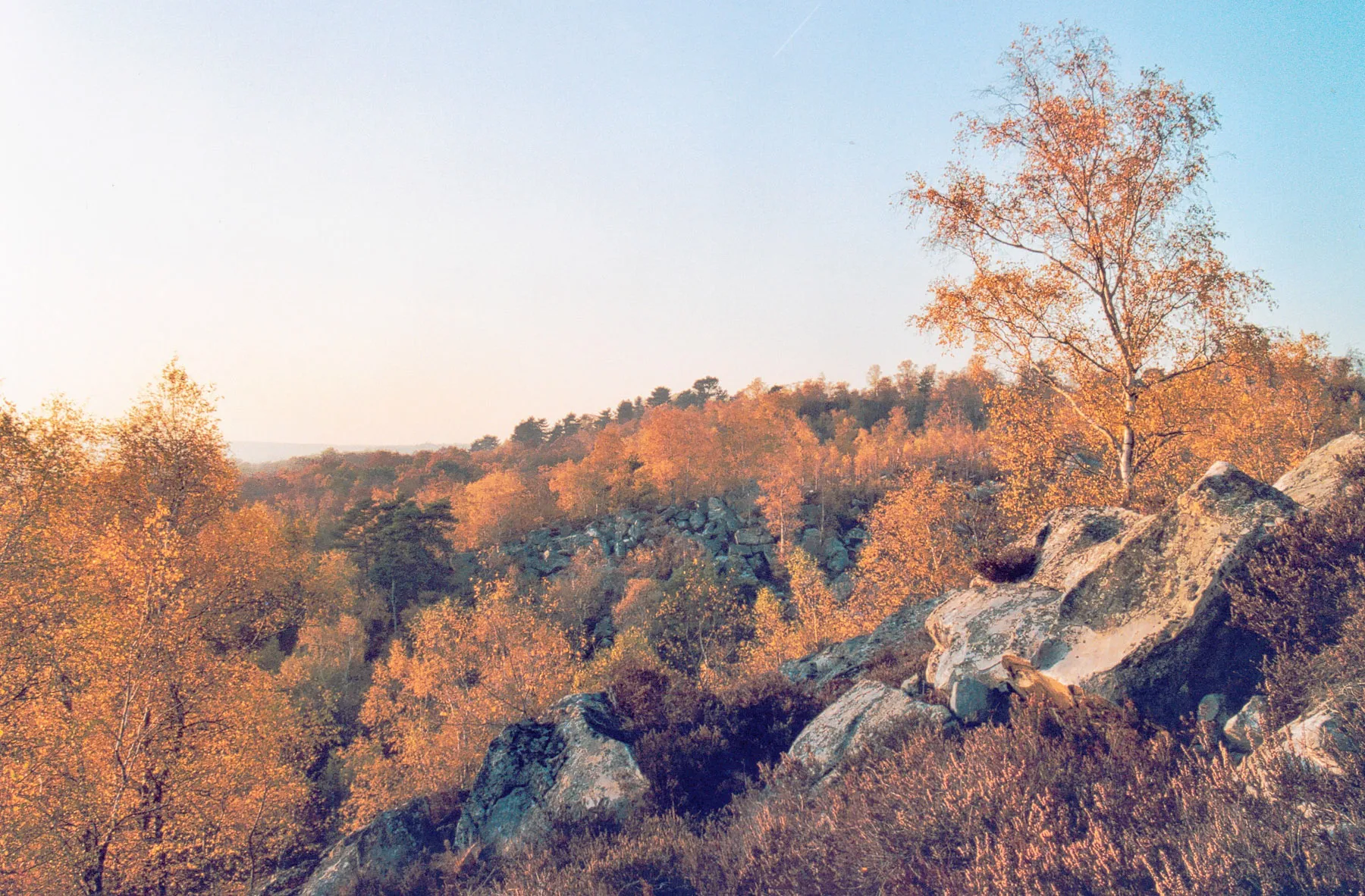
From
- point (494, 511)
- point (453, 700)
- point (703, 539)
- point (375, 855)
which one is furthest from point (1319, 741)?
point (494, 511)

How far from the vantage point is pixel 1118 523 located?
988 centimetres

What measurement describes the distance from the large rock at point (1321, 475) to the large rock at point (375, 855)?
1424cm

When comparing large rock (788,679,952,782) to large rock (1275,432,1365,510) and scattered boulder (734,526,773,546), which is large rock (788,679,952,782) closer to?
large rock (1275,432,1365,510)

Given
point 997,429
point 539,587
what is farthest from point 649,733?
point 539,587

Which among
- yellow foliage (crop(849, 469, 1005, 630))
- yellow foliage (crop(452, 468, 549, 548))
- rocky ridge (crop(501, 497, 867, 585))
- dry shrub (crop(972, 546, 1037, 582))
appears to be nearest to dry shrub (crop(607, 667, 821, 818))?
dry shrub (crop(972, 546, 1037, 582))

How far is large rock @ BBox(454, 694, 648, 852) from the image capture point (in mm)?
9367

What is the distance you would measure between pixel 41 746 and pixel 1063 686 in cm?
1766

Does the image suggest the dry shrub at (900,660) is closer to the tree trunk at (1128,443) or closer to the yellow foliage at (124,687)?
the tree trunk at (1128,443)

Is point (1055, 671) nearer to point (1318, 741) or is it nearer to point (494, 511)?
point (1318, 741)

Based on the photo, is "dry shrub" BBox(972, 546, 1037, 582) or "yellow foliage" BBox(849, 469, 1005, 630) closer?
"dry shrub" BBox(972, 546, 1037, 582)

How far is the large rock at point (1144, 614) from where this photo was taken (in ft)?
21.6

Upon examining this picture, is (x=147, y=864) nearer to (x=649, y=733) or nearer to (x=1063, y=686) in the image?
(x=649, y=733)

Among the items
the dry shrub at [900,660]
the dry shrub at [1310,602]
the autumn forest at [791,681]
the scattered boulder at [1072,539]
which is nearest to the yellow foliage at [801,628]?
the autumn forest at [791,681]

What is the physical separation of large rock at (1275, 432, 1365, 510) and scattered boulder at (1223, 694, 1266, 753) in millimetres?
2928
